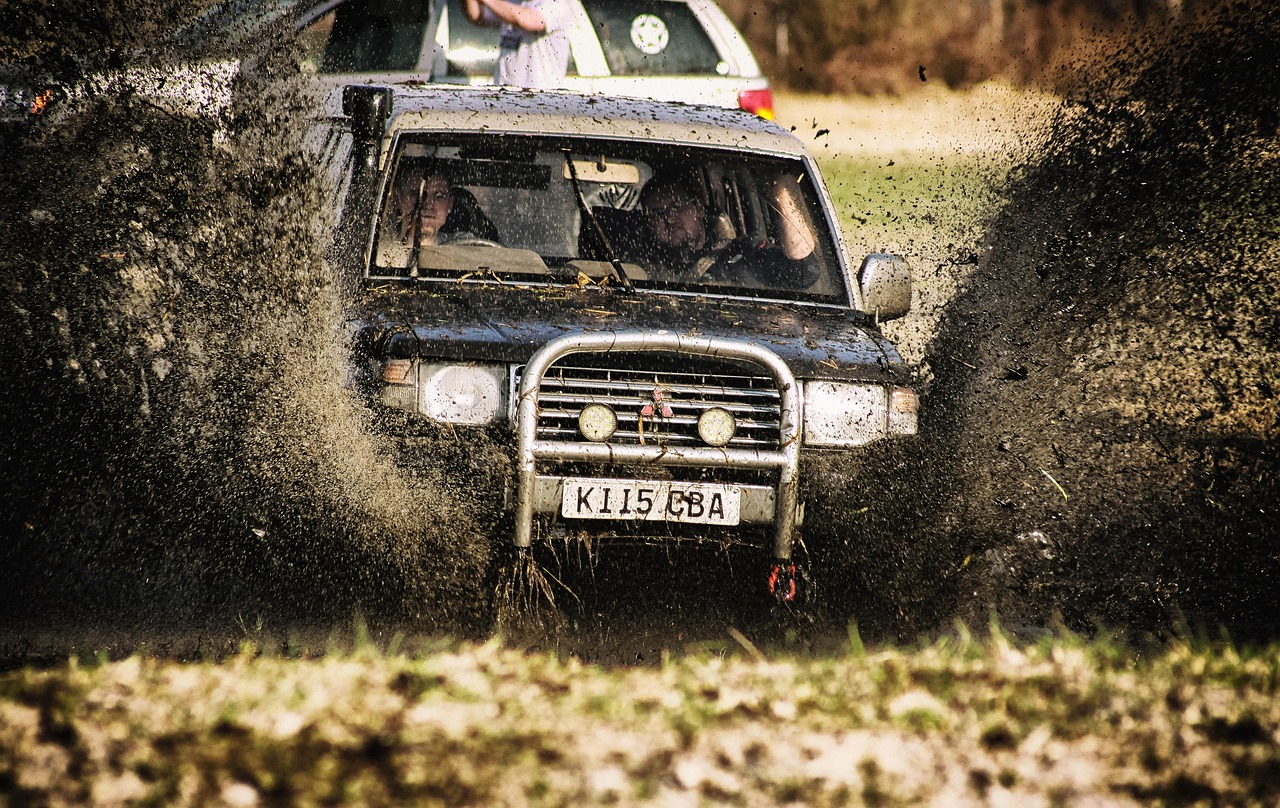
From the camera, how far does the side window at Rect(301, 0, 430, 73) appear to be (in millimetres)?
10195

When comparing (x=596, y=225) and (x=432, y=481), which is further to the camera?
(x=596, y=225)

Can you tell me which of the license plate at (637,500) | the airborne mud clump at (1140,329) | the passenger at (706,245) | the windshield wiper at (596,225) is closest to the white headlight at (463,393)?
the license plate at (637,500)

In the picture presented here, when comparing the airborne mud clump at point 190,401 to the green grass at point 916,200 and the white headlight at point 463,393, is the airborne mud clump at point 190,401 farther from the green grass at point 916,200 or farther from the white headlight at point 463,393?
the green grass at point 916,200

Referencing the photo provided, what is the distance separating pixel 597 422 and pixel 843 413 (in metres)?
0.92

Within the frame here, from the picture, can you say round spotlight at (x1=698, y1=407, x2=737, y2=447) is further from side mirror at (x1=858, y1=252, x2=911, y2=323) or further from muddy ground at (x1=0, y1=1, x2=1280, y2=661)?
side mirror at (x1=858, y1=252, x2=911, y2=323)

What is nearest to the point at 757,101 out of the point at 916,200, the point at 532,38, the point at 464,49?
the point at 464,49

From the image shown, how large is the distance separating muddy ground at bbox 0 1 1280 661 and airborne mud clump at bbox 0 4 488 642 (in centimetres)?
1

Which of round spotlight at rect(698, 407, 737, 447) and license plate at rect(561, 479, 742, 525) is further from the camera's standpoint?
round spotlight at rect(698, 407, 737, 447)

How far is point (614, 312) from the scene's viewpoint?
5.26 m

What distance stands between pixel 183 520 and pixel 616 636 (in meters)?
1.67

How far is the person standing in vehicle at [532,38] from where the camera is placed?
948 centimetres

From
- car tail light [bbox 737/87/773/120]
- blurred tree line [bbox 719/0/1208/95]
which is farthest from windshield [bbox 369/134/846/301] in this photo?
blurred tree line [bbox 719/0/1208/95]

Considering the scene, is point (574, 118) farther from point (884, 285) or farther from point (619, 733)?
point (619, 733)

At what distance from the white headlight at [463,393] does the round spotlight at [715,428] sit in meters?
0.63
